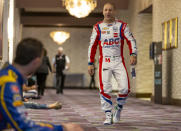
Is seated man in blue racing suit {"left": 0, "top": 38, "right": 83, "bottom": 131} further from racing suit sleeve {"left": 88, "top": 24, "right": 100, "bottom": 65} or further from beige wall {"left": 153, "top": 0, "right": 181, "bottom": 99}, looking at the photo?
beige wall {"left": 153, "top": 0, "right": 181, "bottom": 99}

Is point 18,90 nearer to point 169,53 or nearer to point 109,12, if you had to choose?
point 109,12

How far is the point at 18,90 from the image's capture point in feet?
5.94

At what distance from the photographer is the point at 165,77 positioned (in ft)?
31.4

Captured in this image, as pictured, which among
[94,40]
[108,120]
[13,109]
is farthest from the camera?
[94,40]

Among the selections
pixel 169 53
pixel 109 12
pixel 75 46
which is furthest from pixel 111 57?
pixel 75 46

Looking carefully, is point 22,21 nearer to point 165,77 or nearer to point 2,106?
point 165,77

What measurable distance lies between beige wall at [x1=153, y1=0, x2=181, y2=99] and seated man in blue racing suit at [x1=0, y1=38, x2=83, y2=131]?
23.0 ft

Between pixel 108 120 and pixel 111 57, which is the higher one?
pixel 111 57

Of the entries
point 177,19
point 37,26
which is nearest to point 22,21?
point 37,26

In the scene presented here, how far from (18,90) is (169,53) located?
780cm

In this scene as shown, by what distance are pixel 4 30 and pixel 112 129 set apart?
127 inches

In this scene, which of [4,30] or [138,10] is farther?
[138,10]

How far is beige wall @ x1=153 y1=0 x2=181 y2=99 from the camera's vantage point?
28.5 feet

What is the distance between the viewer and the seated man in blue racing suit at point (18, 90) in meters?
1.76
